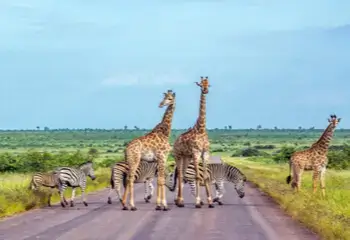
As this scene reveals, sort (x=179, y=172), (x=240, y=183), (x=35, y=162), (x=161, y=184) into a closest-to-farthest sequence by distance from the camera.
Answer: (x=161, y=184), (x=179, y=172), (x=240, y=183), (x=35, y=162)

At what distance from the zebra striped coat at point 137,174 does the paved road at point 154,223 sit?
67 centimetres

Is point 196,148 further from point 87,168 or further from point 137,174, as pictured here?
point 87,168

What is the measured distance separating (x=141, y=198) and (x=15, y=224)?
10.2m

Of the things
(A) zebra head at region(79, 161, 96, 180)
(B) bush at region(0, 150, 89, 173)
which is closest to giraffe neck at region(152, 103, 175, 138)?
(A) zebra head at region(79, 161, 96, 180)

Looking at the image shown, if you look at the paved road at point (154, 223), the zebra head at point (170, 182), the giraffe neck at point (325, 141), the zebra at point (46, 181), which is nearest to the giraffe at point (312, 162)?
the giraffe neck at point (325, 141)

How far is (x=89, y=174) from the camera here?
27281mm

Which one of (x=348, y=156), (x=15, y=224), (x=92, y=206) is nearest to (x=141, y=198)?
(x=92, y=206)

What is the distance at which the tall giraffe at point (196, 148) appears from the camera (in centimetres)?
2453

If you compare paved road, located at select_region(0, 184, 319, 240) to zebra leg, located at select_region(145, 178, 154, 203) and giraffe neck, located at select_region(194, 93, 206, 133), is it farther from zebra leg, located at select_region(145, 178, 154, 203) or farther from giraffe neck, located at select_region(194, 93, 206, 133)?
giraffe neck, located at select_region(194, 93, 206, 133)

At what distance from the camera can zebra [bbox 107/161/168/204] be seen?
25297 millimetres

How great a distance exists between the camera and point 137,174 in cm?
2578

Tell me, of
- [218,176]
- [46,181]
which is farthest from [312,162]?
[46,181]

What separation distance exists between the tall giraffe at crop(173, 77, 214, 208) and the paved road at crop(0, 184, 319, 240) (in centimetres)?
58

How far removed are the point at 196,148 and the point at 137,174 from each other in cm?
225
